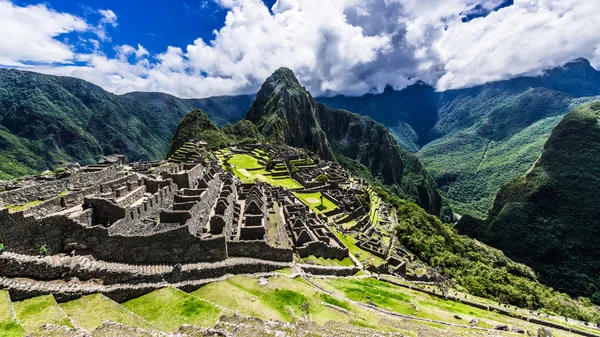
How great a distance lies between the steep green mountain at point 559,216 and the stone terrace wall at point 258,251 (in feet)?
363

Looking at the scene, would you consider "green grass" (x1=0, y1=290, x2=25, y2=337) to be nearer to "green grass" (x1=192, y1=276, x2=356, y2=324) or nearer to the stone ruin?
the stone ruin

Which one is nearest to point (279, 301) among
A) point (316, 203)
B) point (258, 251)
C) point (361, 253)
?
point (258, 251)

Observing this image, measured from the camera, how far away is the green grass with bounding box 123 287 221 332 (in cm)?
1457

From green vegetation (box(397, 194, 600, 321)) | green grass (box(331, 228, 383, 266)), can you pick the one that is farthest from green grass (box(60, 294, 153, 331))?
green vegetation (box(397, 194, 600, 321))

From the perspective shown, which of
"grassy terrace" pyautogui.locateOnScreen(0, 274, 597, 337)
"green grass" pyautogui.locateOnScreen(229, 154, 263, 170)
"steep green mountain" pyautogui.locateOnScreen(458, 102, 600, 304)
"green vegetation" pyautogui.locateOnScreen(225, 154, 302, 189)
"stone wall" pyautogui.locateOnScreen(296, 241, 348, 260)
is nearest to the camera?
"grassy terrace" pyautogui.locateOnScreen(0, 274, 597, 337)

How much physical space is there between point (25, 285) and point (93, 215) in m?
8.85

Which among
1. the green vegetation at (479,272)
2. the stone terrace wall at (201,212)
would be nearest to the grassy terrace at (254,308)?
the stone terrace wall at (201,212)

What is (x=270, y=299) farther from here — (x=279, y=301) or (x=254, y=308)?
(x=254, y=308)

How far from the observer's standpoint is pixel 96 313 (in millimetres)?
13961

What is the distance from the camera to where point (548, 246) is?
392ft

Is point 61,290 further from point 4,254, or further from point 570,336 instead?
point 570,336

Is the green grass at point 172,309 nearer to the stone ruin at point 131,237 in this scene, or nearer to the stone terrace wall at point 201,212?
the stone ruin at point 131,237

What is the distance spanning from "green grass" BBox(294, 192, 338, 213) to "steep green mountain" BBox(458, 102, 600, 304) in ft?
293

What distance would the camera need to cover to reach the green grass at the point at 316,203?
58438mm
